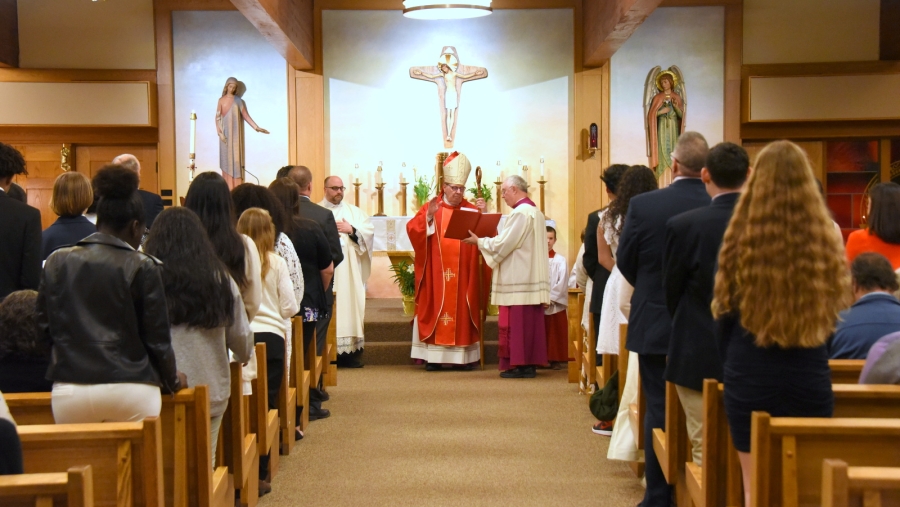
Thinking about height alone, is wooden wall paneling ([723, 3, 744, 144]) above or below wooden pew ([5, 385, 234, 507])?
above

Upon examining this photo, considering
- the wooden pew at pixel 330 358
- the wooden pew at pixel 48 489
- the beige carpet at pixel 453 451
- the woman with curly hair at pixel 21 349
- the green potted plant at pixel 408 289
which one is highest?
the woman with curly hair at pixel 21 349

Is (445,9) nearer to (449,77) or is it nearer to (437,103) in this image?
(449,77)

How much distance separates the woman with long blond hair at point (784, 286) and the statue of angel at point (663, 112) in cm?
784

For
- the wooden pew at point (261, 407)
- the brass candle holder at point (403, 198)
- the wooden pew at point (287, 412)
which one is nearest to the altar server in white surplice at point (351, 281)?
the brass candle holder at point (403, 198)

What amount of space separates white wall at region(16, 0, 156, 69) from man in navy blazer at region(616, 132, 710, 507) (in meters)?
8.11

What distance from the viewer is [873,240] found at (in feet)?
15.8

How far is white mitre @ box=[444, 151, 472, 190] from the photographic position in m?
7.95

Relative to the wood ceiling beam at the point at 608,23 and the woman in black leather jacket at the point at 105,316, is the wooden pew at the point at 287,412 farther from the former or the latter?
the wood ceiling beam at the point at 608,23

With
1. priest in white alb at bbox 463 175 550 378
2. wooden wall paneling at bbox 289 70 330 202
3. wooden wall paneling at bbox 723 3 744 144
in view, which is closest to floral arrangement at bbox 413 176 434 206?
wooden wall paneling at bbox 289 70 330 202

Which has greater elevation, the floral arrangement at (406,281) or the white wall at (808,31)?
the white wall at (808,31)

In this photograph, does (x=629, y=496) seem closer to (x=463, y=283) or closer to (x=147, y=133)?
(x=463, y=283)

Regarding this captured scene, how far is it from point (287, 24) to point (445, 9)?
148 centimetres

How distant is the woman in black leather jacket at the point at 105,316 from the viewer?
278cm

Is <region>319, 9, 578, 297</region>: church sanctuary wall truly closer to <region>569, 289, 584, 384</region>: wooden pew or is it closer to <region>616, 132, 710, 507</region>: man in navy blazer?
<region>569, 289, 584, 384</region>: wooden pew
